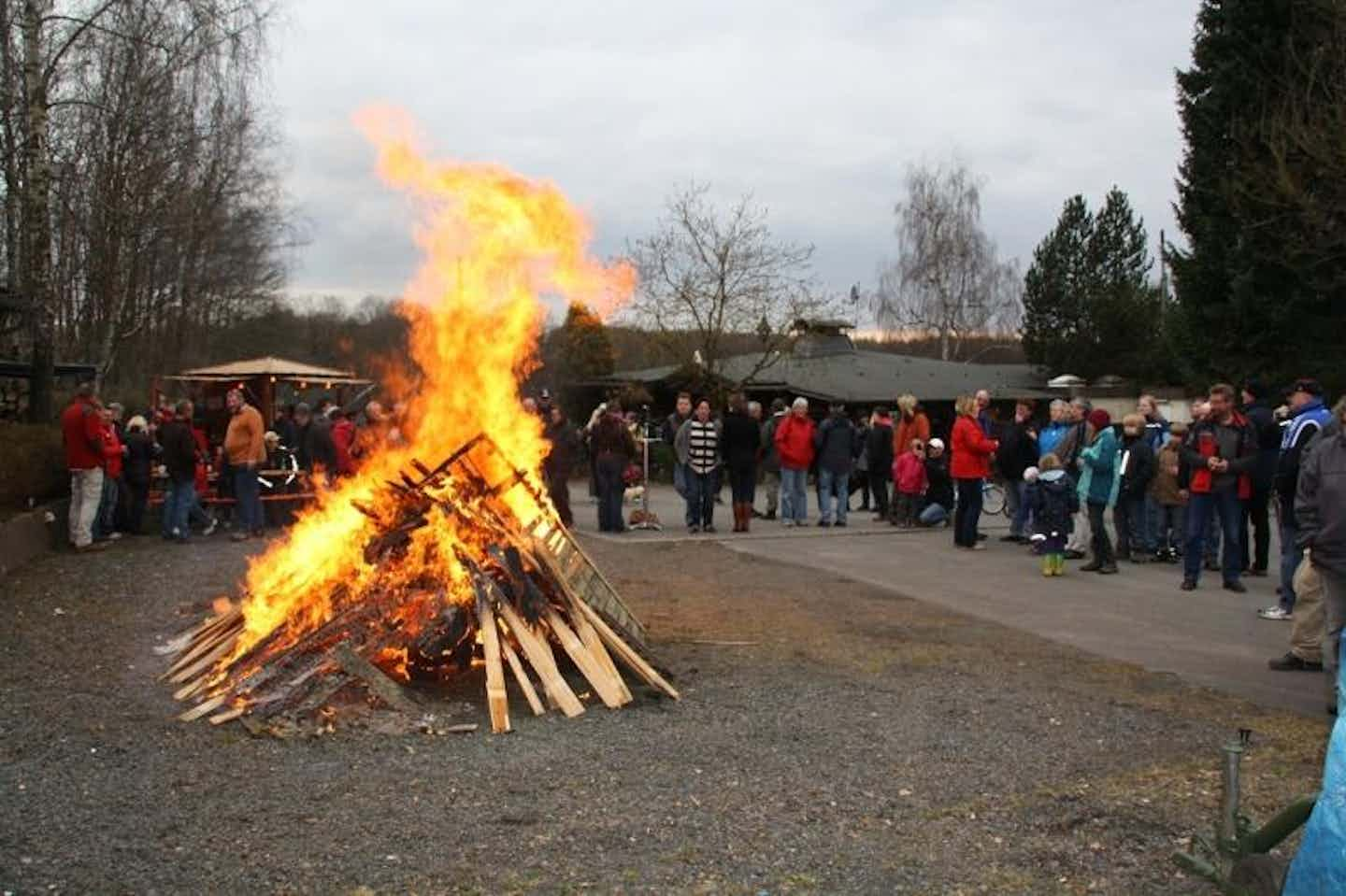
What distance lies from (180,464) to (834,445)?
934cm

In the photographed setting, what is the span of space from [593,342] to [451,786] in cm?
3169

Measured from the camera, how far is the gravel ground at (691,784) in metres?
4.38

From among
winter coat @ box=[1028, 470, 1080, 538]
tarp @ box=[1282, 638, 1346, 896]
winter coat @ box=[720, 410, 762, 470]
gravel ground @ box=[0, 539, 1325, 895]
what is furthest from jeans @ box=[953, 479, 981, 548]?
tarp @ box=[1282, 638, 1346, 896]

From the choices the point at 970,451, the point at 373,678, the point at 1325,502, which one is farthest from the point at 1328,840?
the point at 970,451

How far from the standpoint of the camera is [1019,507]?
15.2m

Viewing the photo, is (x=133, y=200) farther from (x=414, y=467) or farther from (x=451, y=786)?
(x=451, y=786)

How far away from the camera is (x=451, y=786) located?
533 cm

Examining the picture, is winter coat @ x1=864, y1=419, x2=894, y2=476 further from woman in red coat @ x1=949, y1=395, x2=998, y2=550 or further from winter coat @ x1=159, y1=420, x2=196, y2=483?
winter coat @ x1=159, y1=420, x2=196, y2=483

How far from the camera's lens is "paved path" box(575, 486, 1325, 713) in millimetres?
8086

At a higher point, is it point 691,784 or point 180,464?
point 180,464

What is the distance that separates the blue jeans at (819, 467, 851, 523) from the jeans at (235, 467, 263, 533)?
8.23 meters

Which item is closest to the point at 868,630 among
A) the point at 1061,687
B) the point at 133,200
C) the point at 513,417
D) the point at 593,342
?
the point at 1061,687

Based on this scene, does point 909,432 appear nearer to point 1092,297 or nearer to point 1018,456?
point 1018,456

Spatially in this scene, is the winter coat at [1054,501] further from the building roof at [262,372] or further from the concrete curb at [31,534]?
the building roof at [262,372]
